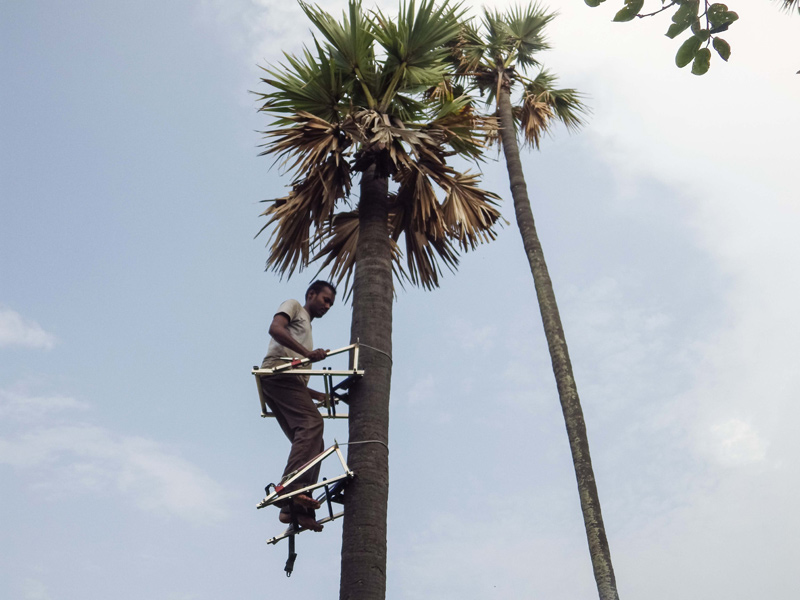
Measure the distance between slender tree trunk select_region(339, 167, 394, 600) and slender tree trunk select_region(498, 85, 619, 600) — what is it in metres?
3.95

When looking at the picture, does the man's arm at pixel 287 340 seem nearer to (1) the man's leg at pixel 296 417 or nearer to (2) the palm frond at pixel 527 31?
(1) the man's leg at pixel 296 417

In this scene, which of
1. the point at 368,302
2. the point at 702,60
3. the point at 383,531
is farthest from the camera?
the point at 368,302

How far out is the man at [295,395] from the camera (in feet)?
19.9

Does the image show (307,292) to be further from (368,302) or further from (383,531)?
(383,531)

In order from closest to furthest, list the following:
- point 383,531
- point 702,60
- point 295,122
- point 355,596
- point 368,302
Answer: point 702,60 < point 355,596 < point 383,531 < point 368,302 < point 295,122

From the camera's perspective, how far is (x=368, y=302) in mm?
6824

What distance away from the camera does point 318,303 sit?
695 centimetres

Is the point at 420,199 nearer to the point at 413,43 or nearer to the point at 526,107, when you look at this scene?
the point at 413,43

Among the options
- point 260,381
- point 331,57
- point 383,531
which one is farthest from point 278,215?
point 383,531


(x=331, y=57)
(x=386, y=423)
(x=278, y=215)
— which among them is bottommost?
(x=386, y=423)

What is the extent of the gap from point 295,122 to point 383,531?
3917 mm

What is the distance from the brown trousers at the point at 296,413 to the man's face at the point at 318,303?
0.74 m

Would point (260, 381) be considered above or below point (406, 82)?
below

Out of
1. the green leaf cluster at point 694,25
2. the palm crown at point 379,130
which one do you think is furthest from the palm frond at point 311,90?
the green leaf cluster at point 694,25
